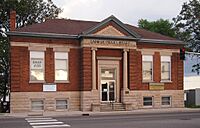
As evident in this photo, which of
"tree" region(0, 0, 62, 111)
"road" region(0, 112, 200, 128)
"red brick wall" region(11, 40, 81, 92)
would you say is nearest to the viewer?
"road" region(0, 112, 200, 128)

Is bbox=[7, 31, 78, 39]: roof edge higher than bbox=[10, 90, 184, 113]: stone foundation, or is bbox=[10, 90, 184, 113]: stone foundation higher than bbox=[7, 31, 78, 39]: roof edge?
bbox=[7, 31, 78, 39]: roof edge

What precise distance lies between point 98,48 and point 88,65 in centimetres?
197

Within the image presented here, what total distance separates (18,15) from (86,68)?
757 inches

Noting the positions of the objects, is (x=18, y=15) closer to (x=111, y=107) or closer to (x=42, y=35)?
(x=42, y=35)

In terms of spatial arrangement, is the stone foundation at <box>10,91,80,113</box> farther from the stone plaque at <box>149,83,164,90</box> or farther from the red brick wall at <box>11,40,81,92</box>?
the stone plaque at <box>149,83,164,90</box>

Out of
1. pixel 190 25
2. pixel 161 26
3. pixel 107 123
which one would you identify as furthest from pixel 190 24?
pixel 107 123

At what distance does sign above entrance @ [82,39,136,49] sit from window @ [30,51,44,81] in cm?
414

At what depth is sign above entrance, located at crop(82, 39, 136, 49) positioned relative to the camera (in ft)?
116

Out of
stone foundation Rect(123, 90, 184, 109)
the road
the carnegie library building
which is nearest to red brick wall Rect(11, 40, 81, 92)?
the carnegie library building

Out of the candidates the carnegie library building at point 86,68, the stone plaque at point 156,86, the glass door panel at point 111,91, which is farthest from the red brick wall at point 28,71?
the stone plaque at point 156,86

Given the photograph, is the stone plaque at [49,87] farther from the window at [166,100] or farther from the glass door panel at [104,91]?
the window at [166,100]

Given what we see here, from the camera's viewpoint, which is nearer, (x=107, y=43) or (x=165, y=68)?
(x=107, y=43)

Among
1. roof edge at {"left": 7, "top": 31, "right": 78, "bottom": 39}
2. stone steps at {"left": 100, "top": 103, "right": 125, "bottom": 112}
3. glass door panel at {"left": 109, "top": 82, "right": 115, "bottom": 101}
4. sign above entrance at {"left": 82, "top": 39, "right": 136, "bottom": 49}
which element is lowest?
stone steps at {"left": 100, "top": 103, "right": 125, "bottom": 112}

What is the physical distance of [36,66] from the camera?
34625 millimetres
